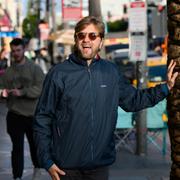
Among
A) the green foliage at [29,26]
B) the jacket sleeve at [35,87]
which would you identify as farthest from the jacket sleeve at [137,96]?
the green foliage at [29,26]

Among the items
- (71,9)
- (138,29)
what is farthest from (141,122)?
(71,9)

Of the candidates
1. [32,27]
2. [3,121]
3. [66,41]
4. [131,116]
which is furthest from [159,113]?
[32,27]

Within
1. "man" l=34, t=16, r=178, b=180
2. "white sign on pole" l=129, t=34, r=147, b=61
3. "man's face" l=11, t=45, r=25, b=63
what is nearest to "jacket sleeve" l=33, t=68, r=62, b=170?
"man" l=34, t=16, r=178, b=180

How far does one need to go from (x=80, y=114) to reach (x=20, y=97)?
13.0 ft

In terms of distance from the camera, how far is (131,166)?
10.2 m

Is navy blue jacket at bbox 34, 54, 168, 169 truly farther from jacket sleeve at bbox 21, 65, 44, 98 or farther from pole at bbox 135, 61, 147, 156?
pole at bbox 135, 61, 147, 156

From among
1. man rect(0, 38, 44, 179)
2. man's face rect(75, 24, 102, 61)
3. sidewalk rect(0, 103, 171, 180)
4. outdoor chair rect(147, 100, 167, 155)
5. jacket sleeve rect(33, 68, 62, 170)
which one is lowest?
sidewalk rect(0, 103, 171, 180)

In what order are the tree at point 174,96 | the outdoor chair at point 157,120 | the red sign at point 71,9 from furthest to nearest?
the red sign at point 71,9, the outdoor chair at point 157,120, the tree at point 174,96

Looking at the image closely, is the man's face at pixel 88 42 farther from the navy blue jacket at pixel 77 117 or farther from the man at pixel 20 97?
the man at pixel 20 97

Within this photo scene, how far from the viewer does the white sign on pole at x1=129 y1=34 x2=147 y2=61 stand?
11.1 meters

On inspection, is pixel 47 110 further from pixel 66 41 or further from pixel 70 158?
pixel 66 41

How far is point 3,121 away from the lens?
16.5 metres

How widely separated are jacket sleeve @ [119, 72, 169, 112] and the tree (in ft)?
1.81

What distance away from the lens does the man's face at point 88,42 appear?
456 centimetres
